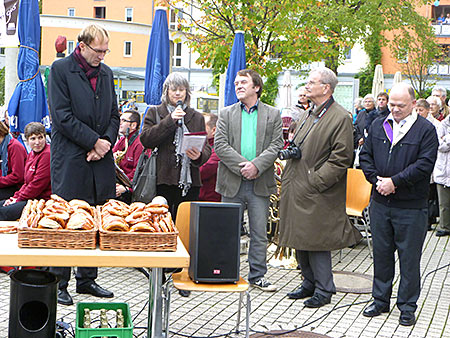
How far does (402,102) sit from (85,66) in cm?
273

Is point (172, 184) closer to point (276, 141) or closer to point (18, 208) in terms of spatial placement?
point (276, 141)

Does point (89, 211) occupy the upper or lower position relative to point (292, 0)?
lower

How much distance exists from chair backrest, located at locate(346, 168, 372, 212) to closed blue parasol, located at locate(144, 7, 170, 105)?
2800mm

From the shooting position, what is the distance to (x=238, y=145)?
6426mm

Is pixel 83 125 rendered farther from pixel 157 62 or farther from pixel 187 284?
pixel 157 62

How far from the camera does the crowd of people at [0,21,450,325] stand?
5.52m

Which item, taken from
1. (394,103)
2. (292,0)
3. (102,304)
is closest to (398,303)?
(394,103)

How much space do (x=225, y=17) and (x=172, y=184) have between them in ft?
25.7

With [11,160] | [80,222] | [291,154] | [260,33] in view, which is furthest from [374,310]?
[260,33]

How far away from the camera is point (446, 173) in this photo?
1010 cm

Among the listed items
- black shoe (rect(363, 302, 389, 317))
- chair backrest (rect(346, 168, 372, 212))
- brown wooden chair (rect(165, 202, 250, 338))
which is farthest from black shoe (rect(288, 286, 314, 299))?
chair backrest (rect(346, 168, 372, 212))

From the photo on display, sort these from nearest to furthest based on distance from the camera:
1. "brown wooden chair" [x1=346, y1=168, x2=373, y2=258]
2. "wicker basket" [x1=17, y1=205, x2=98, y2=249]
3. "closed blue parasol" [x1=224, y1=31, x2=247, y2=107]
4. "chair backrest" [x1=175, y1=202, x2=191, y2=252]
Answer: "wicker basket" [x1=17, y1=205, x2=98, y2=249], "chair backrest" [x1=175, y1=202, x2=191, y2=252], "brown wooden chair" [x1=346, y1=168, x2=373, y2=258], "closed blue parasol" [x1=224, y1=31, x2=247, y2=107]

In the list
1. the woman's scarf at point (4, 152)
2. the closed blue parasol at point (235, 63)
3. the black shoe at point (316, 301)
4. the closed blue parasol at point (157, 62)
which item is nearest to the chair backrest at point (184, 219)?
the black shoe at point (316, 301)

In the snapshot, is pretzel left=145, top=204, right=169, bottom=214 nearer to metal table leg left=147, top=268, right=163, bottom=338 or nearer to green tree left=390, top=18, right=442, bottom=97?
metal table leg left=147, top=268, right=163, bottom=338
